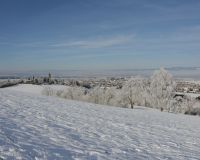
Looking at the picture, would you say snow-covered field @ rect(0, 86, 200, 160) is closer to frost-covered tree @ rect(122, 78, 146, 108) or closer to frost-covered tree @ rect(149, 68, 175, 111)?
frost-covered tree @ rect(149, 68, 175, 111)

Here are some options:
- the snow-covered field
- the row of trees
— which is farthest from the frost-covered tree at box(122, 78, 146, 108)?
the snow-covered field

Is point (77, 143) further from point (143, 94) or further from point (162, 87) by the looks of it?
point (143, 94)

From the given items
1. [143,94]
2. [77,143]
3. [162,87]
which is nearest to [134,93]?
[143,94]

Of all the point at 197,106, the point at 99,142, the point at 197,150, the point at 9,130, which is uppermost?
the point at 9,130

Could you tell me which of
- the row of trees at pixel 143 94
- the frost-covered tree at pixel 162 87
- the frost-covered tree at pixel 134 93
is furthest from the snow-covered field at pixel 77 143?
the frost-covered tree at pixel 134 93

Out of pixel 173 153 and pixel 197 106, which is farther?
pixel 197 106

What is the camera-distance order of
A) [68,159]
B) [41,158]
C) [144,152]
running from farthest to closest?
[144,152] → [68,159] → [41,158]

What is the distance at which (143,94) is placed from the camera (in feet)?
212

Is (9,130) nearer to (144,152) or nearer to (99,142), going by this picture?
(99,142)

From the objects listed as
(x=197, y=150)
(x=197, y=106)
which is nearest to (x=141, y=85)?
(x=197, y=106)

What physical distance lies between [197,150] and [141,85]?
5486 cm

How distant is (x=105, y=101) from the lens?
67062mm

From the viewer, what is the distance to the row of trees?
190 feet

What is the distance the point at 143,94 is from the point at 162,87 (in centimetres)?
730
